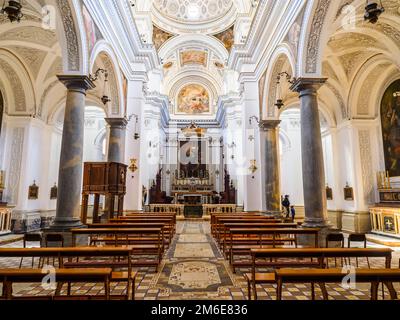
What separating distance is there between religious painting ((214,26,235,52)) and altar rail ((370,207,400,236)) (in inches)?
614

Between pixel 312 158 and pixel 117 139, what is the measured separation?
8.02 meters

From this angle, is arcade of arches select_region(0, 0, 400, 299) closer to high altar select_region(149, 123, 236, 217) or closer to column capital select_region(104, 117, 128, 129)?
column capital select_region(104, 117, 128, 129)

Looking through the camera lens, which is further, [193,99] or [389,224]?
[193,99]

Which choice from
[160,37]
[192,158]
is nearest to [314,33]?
[160,37]

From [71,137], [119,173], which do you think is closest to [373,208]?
[119,173]

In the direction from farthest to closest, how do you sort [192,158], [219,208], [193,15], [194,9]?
1. [192,158]
2. [193,15]
3. [194,9]
4. [219,208]

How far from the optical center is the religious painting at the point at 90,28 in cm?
744

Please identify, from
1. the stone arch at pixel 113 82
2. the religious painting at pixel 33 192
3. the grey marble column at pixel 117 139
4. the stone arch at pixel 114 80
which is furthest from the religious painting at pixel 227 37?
the religious painting at pixel 33 192

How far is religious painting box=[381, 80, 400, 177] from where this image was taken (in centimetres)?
1035

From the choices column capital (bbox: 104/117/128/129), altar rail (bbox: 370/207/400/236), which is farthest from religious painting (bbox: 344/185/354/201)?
column capital (bbox: 104/117/128/129)

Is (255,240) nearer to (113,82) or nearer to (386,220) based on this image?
(386,220)

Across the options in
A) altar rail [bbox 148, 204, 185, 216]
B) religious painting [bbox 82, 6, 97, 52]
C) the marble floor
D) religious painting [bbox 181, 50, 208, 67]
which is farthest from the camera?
religious painting [bbox 181, 50, 208, 67]

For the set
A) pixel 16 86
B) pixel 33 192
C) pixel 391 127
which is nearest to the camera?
pixel 391 127

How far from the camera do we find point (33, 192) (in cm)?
1185
